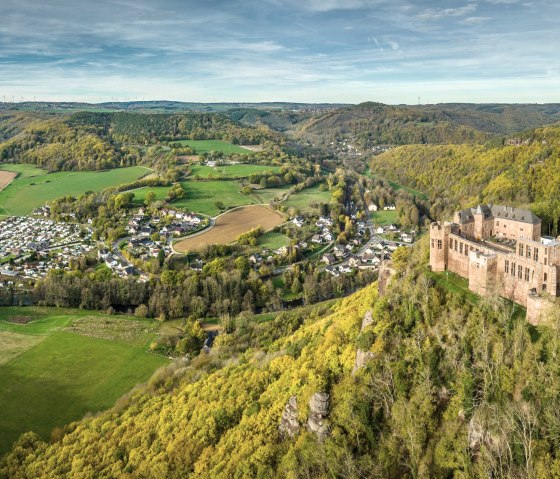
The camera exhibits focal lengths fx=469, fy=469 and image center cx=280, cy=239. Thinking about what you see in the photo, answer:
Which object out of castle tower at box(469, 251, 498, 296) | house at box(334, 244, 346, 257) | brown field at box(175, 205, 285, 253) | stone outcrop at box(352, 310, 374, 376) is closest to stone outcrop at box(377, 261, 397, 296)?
castle tower at box(469, 251, 498, 296)

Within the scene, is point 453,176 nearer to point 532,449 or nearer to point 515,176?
point 515,176

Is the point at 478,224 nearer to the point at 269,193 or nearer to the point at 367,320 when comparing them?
the point at 367,320

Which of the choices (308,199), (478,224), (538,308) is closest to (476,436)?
(538,308)

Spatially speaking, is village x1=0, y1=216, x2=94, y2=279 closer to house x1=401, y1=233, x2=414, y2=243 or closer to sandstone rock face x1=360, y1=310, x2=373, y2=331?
sandstone rock face x1=360, y1=310, x2=373, y2=331

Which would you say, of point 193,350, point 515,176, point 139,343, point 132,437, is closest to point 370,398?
point 132,437

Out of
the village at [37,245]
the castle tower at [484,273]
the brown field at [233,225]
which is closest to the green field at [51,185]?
the village at [37,245]
